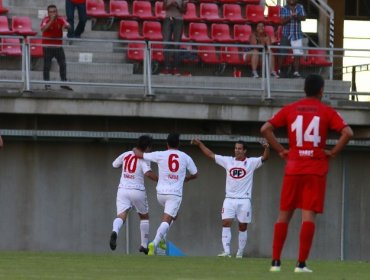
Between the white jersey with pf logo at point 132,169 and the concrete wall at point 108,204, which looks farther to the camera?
the concrete wall at point 108,204

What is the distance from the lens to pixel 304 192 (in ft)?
44.7

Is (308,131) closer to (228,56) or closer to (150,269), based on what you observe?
(150,269)

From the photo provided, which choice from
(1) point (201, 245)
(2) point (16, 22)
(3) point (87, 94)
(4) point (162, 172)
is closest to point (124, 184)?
(4) point (162, 172)

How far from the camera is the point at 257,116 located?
2534cm

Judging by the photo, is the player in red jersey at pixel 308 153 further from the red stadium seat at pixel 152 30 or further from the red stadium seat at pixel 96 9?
the red stadium seat at pixel 96 9

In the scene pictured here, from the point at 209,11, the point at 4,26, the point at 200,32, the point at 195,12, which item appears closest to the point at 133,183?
the point at 4,26

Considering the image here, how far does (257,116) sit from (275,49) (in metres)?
1.49

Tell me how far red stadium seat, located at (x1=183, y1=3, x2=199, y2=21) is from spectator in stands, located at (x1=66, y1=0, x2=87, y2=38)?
115 inches

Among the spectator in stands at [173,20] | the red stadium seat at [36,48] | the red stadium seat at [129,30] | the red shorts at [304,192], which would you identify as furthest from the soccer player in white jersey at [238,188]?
the red shorts at [304,192]

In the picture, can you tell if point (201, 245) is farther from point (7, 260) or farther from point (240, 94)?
point (7, 260)

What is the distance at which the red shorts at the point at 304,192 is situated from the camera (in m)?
13.6

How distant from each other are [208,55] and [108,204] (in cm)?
338

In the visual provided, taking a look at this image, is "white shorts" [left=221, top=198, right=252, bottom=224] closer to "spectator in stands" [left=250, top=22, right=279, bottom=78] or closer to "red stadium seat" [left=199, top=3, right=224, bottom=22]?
"spectator in stands" [left=250, top=22, right=279, bottom=78]

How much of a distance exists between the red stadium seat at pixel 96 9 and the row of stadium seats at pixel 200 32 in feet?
1.69
